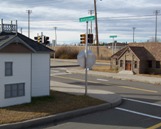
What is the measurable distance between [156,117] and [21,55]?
6.35m

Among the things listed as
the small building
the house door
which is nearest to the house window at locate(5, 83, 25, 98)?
the small building

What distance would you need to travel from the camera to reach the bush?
6462 centimetres

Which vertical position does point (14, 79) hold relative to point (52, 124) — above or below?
above

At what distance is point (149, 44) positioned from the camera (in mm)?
35156

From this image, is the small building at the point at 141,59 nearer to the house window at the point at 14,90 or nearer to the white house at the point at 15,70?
the white house at the point at 15,70

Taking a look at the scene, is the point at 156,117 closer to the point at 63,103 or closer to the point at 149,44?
the point at 63,103

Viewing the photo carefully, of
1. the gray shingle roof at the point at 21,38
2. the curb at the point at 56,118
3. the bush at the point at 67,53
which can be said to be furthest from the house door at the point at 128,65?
the bush at the point at 67,53

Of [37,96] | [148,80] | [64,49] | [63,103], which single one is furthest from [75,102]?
[64,49]

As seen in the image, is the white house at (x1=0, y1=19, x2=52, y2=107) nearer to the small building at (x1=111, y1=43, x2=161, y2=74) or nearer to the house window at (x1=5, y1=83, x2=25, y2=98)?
the house window at (x1=5, y1=83, x2=25, y2=98)

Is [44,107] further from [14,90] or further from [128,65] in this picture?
[128,65]

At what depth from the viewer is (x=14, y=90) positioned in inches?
557

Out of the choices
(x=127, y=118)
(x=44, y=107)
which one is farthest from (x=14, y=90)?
(x=127, y=118)

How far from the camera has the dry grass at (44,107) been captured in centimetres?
1183

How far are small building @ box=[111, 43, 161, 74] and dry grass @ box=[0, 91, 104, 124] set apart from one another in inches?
725
